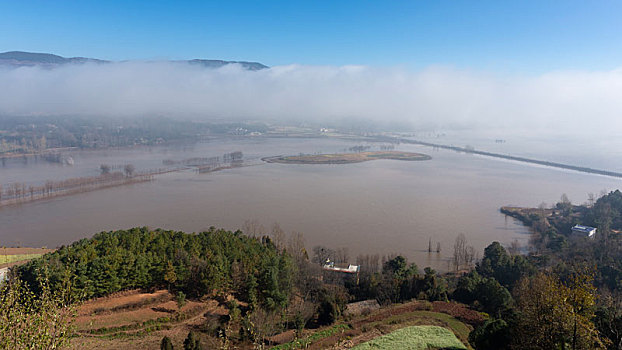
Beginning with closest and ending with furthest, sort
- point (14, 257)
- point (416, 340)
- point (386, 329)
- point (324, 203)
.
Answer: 1. point (416, 340)
2. point (386, 329)
3. point (14, 257)
4. point (324, 203)

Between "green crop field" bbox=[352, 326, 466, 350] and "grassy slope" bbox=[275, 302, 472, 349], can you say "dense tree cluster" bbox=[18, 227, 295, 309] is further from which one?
"green crop field" bbox=[352, 326, 466, 350]

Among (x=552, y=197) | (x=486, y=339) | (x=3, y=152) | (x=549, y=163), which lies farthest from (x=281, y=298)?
(x=3, y=152)

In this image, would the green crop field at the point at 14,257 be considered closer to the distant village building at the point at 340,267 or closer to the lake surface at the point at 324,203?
the lake surface at the point at 324,203

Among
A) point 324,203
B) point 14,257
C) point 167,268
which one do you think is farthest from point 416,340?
point 324,203

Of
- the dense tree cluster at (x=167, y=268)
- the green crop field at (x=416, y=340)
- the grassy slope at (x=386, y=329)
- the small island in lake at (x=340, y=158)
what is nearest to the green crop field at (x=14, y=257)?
the dense tree cluster at (x=167, y=268)

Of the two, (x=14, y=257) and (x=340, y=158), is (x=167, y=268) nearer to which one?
(x=14, y=257)

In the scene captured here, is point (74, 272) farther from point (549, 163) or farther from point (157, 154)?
point (549, 163)
